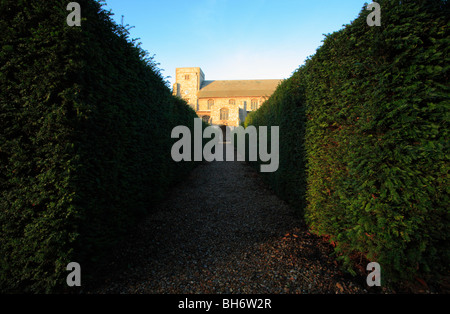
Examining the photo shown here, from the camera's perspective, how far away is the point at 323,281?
2.26 metres

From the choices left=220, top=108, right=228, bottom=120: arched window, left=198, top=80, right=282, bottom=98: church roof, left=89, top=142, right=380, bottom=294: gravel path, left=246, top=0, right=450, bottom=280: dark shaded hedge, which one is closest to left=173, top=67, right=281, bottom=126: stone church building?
left=198, top=80, right=282, bottom=98: church roof

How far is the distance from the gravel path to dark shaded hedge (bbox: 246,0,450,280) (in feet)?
1.91

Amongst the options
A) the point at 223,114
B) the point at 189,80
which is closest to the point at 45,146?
the point at 223,114

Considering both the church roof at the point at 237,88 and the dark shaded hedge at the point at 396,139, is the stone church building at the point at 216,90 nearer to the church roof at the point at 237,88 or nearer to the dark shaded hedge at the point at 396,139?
the church roof at the point at 237,88

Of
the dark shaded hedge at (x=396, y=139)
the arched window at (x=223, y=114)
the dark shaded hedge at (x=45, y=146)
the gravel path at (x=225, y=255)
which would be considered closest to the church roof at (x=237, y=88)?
the arched window at (x=223, y=114)

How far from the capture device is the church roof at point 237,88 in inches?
1631

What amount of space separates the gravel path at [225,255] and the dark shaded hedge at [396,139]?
583 mm

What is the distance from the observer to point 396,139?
6.36 ft

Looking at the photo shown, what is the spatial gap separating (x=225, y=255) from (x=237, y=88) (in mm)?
44824

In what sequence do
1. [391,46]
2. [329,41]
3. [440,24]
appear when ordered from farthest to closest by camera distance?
1. [329,41]
2. [391,46]
3. [440,24]

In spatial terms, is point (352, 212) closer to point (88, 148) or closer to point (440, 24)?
point (440, 24)

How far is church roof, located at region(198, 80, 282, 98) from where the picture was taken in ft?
136
